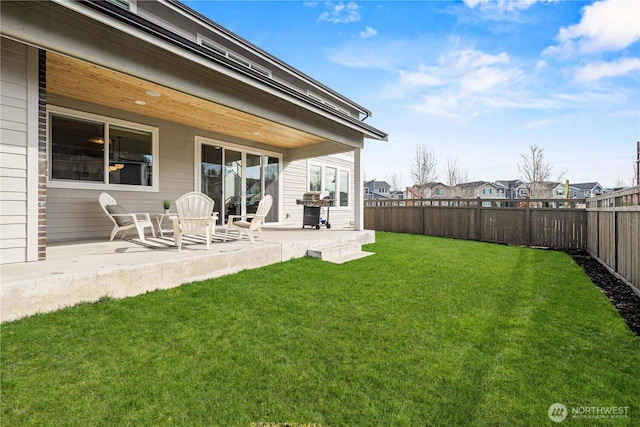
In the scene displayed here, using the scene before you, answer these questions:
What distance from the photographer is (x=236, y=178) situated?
806 cm

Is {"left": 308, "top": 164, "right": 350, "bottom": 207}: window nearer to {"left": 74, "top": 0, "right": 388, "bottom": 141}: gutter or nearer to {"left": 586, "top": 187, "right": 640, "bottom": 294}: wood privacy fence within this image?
{"left": 74, "top": 0, "right": 388, "bottom": 141}: gutter

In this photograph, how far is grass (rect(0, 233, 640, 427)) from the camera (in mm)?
1744

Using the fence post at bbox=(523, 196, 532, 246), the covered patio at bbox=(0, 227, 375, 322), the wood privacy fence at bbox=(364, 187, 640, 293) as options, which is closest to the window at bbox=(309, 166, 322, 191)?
the wood privacy fence at bbox=(364, 187, 640, 293)

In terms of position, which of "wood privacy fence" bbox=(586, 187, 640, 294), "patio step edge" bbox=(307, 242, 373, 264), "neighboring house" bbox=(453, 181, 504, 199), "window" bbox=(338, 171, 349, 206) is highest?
"neighboring house" bbox=(453, 181, 504, 199)

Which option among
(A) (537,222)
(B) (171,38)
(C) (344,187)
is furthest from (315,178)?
(B) (171,38)

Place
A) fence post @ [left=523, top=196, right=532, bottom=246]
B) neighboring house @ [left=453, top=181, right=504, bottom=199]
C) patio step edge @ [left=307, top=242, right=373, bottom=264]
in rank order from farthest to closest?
neighboring house @ [left=453, top=181, right=504, bottom=199], fence post @ [left=523, top=196, right=532, bottom=246], patio step edge @ [left=307, top=242, right=373, bottom=264]

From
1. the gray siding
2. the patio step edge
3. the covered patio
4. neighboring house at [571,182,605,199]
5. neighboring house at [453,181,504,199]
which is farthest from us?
neighboring house at [571,182,605,199]

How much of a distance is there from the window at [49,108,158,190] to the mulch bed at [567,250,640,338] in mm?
8032

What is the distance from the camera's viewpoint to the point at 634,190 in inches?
164

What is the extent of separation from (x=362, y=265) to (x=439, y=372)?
10.7ft

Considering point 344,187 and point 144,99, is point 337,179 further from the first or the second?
point 144,99

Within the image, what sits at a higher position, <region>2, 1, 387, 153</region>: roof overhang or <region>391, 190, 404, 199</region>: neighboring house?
<region>391, 190, 404, 199</region>: neighboring house

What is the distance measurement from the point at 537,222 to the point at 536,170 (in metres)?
15.9

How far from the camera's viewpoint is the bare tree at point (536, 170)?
2081 cm
